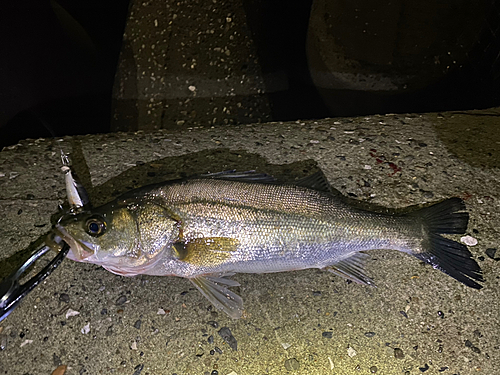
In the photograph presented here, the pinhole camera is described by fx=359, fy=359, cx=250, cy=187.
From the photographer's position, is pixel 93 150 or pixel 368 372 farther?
pixel 93 150

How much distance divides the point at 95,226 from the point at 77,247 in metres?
0.15

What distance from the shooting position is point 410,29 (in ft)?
14.6

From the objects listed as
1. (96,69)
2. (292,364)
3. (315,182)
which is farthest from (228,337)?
(96,69)

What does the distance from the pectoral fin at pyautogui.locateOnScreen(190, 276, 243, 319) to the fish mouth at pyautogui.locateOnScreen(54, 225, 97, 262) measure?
2.14ft

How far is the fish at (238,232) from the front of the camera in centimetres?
204

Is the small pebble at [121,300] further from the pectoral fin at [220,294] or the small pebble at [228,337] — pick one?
the small pebble at [228,337]

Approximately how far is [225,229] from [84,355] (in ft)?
4.12

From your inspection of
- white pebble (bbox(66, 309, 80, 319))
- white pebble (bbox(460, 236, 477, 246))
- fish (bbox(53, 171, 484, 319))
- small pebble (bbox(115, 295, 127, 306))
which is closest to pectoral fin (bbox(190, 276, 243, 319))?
fish (bbox(53, 171, 484, 319))

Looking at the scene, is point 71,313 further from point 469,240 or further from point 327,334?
point 469,240

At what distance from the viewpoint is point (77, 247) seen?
1956 mm

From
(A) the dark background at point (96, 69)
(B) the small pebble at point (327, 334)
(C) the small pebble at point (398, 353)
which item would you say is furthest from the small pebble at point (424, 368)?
(A) the dark background at point (96, 69)

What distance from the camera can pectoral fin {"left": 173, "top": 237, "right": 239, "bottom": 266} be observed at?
2148mm

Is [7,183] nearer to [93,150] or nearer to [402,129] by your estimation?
[93,150]

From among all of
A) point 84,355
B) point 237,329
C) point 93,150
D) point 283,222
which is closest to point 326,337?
point 237,329
